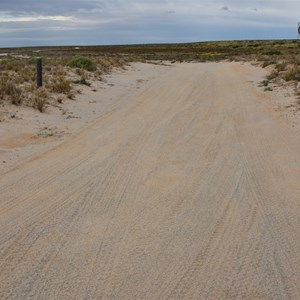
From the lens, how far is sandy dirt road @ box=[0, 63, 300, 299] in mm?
3988

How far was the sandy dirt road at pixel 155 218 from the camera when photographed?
399 cm

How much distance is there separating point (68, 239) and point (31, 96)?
9.95 meters

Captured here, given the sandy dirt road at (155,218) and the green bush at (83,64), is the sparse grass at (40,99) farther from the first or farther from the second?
the green bush at (83,64)

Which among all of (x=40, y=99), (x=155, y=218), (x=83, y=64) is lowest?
(x=155, y=218)

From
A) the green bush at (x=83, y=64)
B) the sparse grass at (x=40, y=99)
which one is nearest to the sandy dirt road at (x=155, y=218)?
the sparse grass at (x=40, y=99)

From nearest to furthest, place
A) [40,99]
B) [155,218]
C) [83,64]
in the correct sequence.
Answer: [155,218], [40,99], [83,64]

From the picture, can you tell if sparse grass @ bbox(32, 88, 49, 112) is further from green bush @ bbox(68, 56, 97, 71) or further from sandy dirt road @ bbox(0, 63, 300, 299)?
green bush @ bbox(68, 56, 97, 71)

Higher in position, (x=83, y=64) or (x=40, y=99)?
(x=83, y=64)

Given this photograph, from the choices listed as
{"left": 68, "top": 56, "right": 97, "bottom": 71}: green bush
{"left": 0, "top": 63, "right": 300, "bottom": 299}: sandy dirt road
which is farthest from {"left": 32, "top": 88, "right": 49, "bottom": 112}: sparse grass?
{"left": 68, "top": 56, "right": 97, "bottom": 71}: green bush

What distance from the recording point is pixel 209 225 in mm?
5172

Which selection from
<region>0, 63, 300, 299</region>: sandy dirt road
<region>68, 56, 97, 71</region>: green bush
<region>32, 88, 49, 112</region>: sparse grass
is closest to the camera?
<region>0, 63, 300, 299</region>: sandy dirt road

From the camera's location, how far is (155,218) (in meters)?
5.35

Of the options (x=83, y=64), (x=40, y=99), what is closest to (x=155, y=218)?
(x=40, y=99)

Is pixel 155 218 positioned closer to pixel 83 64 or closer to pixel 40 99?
pixel 40 99
